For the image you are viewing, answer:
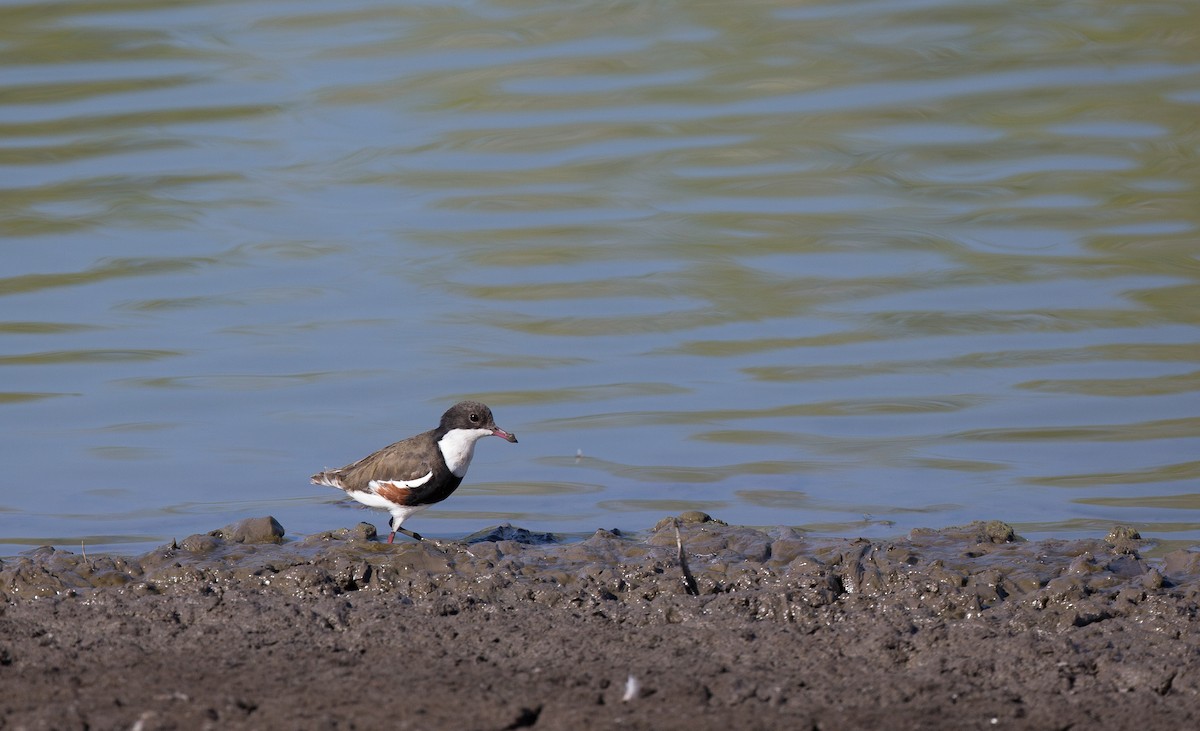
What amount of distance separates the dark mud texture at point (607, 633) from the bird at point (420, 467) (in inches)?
11.3

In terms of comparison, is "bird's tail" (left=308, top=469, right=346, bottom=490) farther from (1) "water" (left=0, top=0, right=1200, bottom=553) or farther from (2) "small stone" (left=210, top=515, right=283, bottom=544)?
(2) "small stone" (left=210, top=515, right=283, bottom=544)

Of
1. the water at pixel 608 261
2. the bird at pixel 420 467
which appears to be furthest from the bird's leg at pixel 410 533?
the water at pixel 608 261

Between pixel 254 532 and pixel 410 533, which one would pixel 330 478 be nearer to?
pixel 410 533

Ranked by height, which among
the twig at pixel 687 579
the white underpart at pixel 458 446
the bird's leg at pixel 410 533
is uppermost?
the white underpart at pixel 458 446

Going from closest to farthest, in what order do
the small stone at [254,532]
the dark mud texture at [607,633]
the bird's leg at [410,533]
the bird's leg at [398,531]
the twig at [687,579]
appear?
the dark mud texture at [607,633] < the twig at [687,579] < the small stone at [254,532] < the bird's leg at [398,531] < the bird's leg at [410,533]

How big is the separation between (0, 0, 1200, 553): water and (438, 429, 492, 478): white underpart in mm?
574

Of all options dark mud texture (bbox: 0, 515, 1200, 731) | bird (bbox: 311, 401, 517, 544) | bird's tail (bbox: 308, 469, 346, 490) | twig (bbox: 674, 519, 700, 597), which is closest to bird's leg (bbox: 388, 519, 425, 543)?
bird (bbox: 311, 401, 517, 544)

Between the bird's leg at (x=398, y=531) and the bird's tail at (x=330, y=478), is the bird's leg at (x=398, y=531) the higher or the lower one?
the lower one

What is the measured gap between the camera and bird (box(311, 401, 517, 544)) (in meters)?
7.07

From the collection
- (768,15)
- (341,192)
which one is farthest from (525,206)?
(768,15)

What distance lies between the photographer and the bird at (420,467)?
7070 mm

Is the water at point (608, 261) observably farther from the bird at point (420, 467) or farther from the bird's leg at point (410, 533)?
the bird at point (420, 467)

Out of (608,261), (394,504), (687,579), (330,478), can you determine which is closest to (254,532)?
(394,504)

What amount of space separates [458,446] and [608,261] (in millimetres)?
4976
